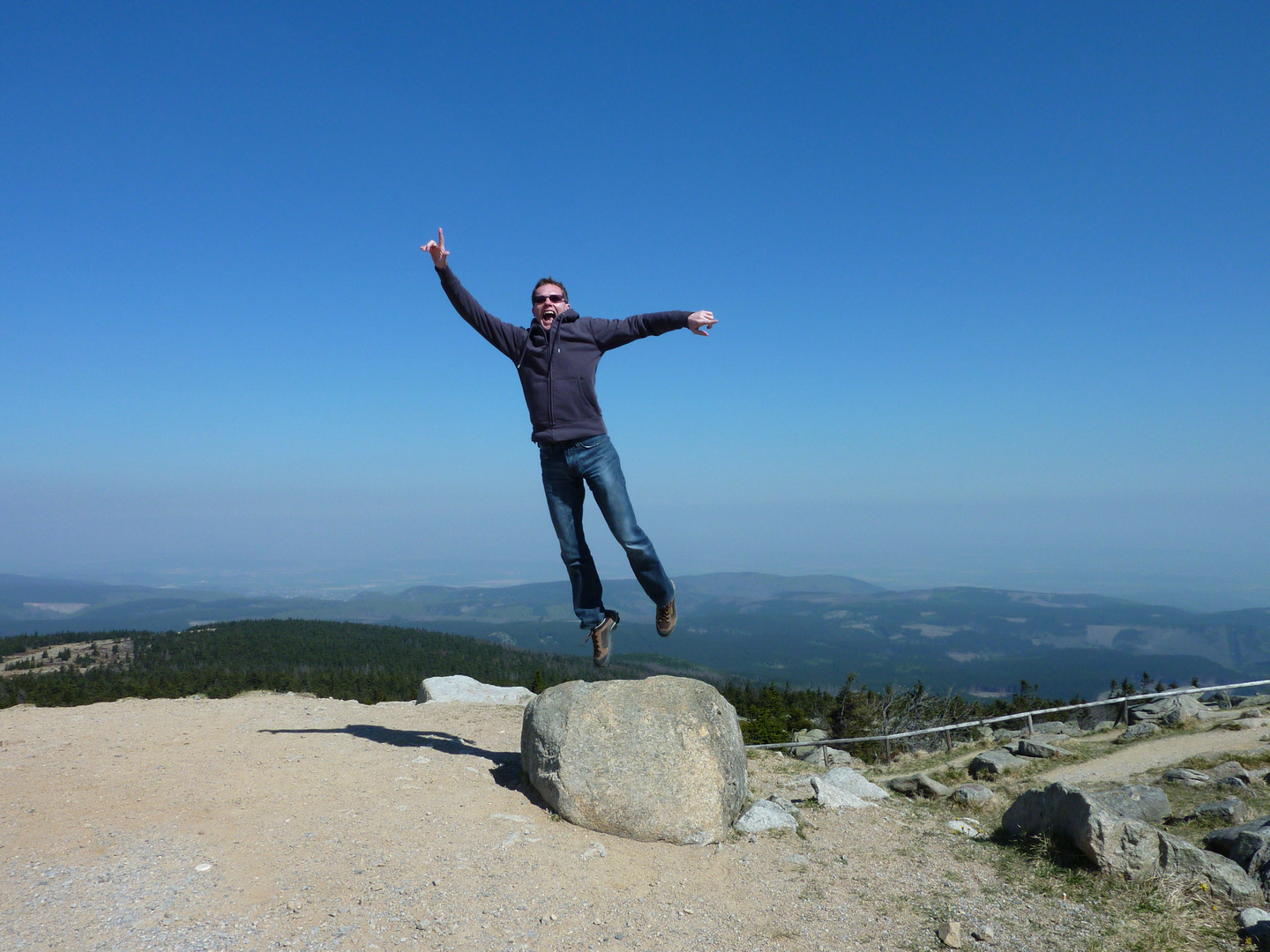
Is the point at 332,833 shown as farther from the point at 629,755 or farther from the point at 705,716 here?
the point at 705,716

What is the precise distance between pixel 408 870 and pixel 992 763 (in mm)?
11591

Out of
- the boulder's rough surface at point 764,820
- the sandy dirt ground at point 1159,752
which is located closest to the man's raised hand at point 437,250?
the boulder's rough surface at point 764,820

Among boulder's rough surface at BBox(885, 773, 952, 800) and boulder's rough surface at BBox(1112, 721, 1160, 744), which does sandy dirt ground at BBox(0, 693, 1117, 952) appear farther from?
boulder's rough surface at BBox(1112, 721, 1160, 744)

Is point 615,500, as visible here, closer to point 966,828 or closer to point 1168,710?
point 966,828

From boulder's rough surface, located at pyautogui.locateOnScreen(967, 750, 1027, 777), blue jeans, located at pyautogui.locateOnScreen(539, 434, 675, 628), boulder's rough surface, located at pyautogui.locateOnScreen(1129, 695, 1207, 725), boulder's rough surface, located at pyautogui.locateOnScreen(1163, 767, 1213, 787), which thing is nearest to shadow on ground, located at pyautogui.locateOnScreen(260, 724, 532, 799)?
blue jeans, located at pyautogui.locateOnScreen(539, 434, 675, 628)

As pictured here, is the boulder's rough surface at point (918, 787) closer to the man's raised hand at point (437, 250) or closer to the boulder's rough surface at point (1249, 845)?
the boulder's rough surface at point (1249, 845)

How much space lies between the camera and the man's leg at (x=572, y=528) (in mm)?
6334

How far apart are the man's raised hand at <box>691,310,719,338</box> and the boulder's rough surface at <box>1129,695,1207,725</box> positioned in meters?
16.2

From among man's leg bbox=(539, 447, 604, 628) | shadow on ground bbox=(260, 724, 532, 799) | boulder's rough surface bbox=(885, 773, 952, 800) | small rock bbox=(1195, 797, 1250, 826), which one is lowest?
boulder's rough surface bbox=(885, 773, 952, 800)

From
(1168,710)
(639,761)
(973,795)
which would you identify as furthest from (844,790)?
(1168,710)

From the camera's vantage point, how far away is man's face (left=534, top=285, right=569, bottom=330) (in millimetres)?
6410

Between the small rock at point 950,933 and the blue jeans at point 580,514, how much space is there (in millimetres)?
3265

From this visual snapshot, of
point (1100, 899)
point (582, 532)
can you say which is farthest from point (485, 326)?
A: point (1100, 899)

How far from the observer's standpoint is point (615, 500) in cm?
616
